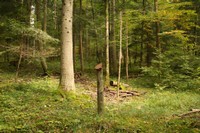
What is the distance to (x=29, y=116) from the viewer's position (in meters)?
7.15

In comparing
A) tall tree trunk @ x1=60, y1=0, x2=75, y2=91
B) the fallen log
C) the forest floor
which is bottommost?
the fallen log

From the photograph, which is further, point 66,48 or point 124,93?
point 124,93

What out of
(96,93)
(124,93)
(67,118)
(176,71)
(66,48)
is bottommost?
(124,93)

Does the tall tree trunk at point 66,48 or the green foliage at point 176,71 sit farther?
the green foliage at point 176,71

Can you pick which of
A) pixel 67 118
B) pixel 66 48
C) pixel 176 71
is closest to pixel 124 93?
pixel 66 48

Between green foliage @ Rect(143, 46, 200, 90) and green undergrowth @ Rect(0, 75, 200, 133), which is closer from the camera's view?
green undergrowth @ Rect(0, 75, 200, 133)

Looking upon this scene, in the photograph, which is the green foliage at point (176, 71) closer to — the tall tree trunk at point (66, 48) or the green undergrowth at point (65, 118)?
the green undergrowth at point (65, 118)

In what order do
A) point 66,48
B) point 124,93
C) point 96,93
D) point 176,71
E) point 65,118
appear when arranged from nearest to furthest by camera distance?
point 65,118 < point 66,48 < point 96,93 < point 124,93 < point 176,71

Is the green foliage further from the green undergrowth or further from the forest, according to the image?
the green undergrowth

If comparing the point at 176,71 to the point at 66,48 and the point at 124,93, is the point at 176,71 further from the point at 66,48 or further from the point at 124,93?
the point at 66,48

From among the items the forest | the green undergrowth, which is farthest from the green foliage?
A: the green undergrowth

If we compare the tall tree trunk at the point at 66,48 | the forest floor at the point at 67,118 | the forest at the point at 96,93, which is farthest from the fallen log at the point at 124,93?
the tall tree trunk at the point at 66,48

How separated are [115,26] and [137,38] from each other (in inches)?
117

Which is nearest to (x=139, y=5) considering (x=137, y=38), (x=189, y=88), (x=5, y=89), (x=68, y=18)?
(x=137, y=38)
